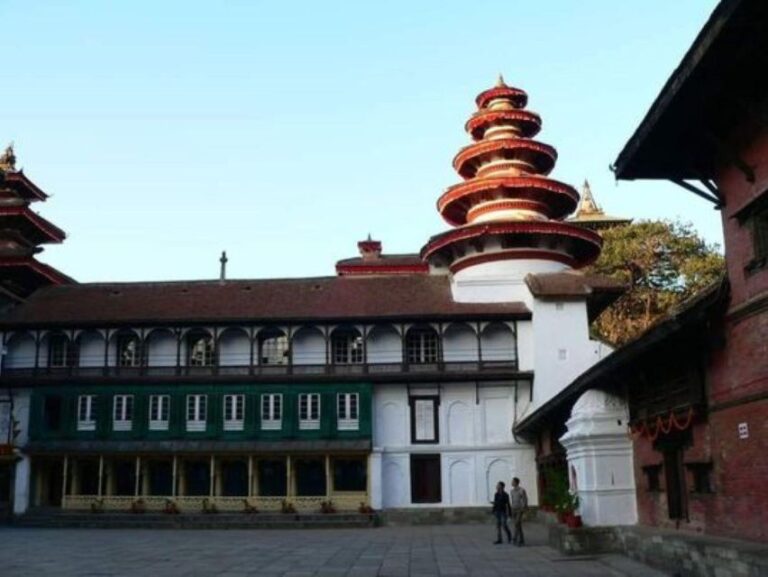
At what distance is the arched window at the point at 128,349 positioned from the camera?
3419cm

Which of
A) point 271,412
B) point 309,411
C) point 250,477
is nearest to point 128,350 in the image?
point 271,412

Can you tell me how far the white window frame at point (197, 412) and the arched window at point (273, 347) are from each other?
2.87 meters

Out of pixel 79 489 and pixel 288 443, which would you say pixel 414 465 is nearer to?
pixel 288 443

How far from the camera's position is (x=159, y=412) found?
32719mm

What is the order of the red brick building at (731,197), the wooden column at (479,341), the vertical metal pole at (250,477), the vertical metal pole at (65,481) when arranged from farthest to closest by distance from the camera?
the wooden column at (479,341), the vertical metal pole at (65,481), the vertical metal pole at (250,477), the red brick building at (731,197)

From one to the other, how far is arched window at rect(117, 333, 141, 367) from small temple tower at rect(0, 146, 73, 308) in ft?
20.1

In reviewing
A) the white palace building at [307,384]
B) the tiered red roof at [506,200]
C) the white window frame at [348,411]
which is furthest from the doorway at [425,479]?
the tiered red roof at [506,200]

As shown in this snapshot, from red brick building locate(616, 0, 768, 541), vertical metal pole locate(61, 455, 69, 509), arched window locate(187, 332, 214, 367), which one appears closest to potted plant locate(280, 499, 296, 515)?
arched window locate(187, 332, 214, 367)

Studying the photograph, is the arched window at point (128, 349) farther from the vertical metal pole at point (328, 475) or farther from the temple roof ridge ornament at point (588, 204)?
the temple roof ridge ornament at point (588, 204)

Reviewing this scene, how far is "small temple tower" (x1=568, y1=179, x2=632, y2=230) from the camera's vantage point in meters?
56.5

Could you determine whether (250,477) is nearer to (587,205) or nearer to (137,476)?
(137,476)

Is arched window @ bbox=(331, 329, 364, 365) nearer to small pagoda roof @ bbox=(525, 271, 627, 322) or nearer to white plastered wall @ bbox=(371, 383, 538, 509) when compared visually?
white plastered wall @ bbox=(371, 383, 538, 509)

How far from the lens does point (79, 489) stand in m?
34.2

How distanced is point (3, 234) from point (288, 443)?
60.2 feet
